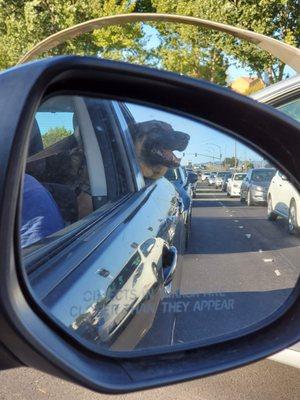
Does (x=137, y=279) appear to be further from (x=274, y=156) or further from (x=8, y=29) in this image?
(x=8, y=29)

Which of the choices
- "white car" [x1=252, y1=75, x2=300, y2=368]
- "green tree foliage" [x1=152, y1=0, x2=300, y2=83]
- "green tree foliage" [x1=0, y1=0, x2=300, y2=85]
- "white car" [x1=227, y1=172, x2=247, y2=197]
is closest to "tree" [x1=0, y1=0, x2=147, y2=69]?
"green tree foliage" [x1=0, y1=0, x2=300, y2=85]

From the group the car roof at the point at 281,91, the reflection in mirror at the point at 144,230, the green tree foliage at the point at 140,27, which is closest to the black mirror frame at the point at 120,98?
the reflection in mirror at the point at 144,230

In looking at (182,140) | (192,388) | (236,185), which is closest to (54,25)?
(192,388)

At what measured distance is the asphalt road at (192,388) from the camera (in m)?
3.96

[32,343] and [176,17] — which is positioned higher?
[176,17]

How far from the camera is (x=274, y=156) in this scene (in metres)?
2.10

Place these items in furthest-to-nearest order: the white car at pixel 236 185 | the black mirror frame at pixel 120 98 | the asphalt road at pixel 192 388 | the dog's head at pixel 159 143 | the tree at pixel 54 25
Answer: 1. the tree at pixel 54 25
2. the asphalt road at pixel 192 388
3. the white car at pixel 236 185
4. the dog's head at pixel 159 143
5. the black mirror frame at pixel 120 98

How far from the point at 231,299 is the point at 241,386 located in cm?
238

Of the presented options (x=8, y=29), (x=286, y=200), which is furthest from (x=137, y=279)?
(x=8, y=29)

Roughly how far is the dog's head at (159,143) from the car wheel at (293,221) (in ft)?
3.07

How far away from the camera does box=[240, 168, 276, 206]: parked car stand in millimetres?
2275

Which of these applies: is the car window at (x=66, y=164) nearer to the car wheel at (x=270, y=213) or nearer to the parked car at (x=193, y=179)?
the parked car at (x=193, y=179)

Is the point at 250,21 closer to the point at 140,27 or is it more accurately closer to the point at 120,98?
the point at 140,27

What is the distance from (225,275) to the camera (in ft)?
6.81
